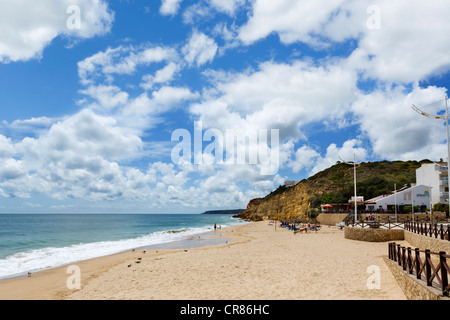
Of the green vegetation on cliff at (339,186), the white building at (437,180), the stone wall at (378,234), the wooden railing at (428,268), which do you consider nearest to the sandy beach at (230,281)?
the wooden railing at (428,268)

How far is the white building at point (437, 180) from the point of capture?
4834 cm

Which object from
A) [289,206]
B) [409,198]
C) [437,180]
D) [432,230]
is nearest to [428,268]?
[432,230]

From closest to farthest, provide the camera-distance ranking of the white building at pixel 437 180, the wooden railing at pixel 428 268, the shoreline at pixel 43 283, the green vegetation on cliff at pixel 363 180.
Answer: the wooden railing at pixel 428 268, the shoreline at pixel 43 283, the white building at pixel 437 180, the green vegetation on cliff at pixel 363 180

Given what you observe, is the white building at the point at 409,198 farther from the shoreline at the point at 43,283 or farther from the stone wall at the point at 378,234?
the shoreline at the point at 43,283

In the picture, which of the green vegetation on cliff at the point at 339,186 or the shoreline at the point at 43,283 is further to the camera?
the green vegetation on cliff at the point at 339,186

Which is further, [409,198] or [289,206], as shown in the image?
[289,206]

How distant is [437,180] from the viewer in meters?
50.1

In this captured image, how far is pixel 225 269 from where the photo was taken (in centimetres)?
1470

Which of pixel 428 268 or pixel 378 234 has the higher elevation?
pixel 428 268

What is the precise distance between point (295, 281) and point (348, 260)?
18.6ft

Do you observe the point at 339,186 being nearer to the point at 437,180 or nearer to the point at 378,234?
the point at 437,180

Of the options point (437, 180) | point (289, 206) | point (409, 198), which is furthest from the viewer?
point (289, 206)
